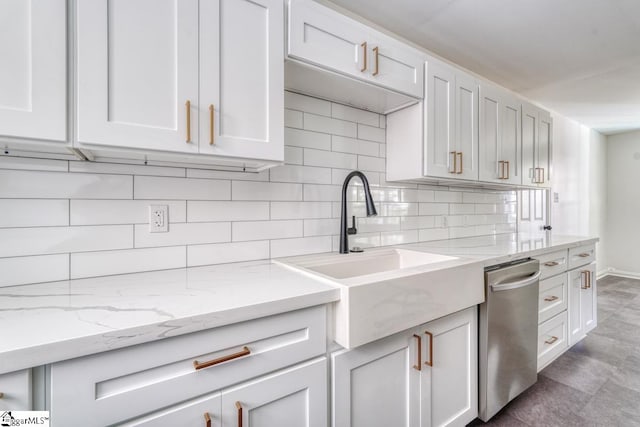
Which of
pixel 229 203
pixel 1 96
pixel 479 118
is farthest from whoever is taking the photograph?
pixel 479 118

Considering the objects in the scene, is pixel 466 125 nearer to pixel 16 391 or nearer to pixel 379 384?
pixel 379 384

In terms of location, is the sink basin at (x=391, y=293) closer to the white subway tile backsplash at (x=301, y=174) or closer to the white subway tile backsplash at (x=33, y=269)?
the white subway tile backsplash at (x=301, y=174)

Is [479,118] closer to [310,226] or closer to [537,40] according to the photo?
[537,40]

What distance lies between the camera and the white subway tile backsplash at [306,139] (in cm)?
156

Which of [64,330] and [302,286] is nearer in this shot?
[64,330]

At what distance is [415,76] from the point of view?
163 centimetres

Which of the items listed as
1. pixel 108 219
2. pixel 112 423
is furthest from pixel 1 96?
pixel 112 423

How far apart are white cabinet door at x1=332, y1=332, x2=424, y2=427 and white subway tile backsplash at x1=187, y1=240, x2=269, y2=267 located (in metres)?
0.67

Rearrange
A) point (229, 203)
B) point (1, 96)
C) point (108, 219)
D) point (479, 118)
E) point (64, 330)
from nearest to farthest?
point (64, 330) → point (1, 96) → point (108, 219) → point (229, 203) → point (479, 118)

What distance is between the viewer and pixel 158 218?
4.01ft

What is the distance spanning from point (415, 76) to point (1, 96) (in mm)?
1690

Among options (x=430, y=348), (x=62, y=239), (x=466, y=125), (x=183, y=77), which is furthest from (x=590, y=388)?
(x=62, y=239)

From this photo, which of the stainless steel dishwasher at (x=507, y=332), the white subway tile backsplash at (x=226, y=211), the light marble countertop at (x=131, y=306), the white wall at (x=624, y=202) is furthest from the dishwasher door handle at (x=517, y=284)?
the white wall at (x=624, y=202)

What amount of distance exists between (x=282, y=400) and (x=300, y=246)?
820 millimetres
